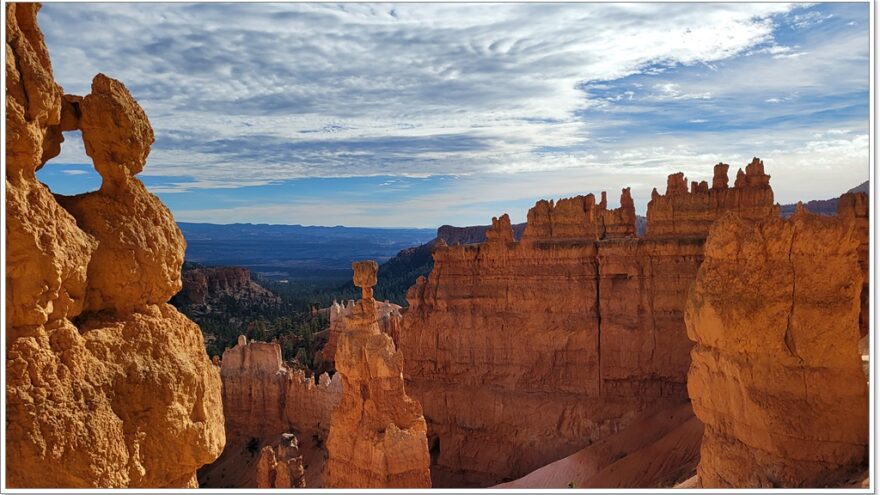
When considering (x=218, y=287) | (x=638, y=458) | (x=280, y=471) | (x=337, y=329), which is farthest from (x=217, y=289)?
(x=638, y=458)

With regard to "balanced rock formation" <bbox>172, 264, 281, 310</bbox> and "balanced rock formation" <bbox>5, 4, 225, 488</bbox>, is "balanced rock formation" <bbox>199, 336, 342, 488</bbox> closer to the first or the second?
"balanced rock formation" <bbox>5, 4, 225, 488</bbox>

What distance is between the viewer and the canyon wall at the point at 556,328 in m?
24.6

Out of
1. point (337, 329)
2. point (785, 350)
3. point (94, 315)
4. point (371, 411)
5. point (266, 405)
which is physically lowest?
point (266, 405)

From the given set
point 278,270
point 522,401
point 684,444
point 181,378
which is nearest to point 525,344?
point 522,401

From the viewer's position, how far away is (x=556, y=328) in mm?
26828

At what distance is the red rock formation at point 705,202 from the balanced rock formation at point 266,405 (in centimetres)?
1374

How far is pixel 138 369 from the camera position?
18.3ft

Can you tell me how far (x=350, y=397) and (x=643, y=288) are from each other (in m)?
12.0

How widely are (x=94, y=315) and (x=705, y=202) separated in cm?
2199

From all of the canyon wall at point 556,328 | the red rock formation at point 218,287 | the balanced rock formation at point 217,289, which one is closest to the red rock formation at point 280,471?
the canyon wall at point 556,328

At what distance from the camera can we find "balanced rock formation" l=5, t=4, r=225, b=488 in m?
4.75

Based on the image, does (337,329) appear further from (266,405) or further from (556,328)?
(556,328)

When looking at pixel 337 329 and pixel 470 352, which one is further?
pixel 337 329

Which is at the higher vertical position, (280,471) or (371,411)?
(371,411)
